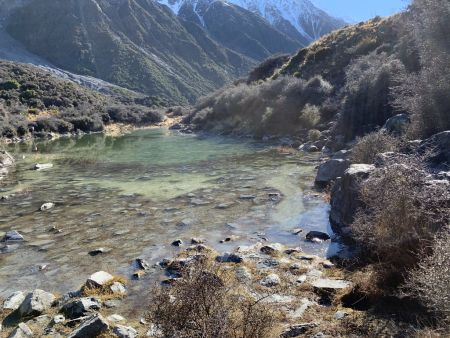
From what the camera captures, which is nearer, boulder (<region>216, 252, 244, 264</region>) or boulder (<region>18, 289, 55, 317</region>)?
boulder (<region>18, 289, 55, 317</region>)

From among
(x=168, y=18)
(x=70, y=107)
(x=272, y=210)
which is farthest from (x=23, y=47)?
(x=272, y=210)

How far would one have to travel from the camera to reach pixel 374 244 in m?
7.20

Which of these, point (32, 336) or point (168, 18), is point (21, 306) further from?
point (168, 18)

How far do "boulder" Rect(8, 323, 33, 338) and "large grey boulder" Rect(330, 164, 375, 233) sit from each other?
6385 mm

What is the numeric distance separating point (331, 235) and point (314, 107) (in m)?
22.0

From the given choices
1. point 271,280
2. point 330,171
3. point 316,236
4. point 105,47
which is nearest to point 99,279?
point 271,280

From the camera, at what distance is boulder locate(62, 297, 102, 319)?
22.0 feet

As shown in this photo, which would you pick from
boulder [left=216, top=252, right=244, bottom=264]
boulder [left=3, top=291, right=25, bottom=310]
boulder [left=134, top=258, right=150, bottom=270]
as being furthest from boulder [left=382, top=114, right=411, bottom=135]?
boulder [left=3, top=291, right=25, bottom=310]

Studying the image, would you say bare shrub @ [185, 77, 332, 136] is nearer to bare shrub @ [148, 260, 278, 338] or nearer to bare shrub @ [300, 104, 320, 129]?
bare shrub @ [300, 104, 320, 129]

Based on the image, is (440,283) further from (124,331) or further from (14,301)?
(14,301)

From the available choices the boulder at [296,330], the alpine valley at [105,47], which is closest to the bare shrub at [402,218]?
the boulder at [296,330]

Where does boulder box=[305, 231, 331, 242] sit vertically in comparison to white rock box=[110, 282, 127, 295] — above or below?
above

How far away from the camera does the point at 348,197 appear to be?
10102mm

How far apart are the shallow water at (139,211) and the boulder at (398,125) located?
3165 millimetres
